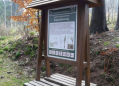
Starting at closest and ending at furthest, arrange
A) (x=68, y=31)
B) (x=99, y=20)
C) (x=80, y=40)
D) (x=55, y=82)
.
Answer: (x=80, y=40) → (x=68, y=31) → (x=55, y=82) → (x=99, y=20)

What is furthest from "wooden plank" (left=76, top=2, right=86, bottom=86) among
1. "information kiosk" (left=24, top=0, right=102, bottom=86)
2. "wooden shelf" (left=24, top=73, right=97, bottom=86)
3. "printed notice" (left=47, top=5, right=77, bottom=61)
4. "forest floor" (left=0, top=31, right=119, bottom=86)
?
"forest floor" (left=0, top=31, right=119, bottom=86)

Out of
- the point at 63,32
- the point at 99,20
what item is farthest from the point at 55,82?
the point at 99,20

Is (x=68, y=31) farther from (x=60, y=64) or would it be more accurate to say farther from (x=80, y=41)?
(x=60, y=64)

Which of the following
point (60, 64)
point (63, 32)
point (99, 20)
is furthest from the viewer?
point (99, 20)

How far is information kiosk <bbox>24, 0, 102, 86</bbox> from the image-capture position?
9.62ft

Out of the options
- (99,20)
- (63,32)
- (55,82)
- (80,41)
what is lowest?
(55,82)

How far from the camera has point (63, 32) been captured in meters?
3.28

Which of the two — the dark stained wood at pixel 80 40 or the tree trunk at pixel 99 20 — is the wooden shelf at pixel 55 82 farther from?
the tree trunk at pixel 99 20

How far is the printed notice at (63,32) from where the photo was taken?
3070 mm

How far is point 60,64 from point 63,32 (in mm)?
2595

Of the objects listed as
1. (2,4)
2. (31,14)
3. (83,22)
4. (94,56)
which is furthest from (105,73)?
(2,4)

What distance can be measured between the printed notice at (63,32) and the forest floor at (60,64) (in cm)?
161

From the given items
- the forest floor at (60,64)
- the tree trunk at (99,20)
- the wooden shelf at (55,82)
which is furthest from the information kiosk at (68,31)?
the tree trunk at (99,20)

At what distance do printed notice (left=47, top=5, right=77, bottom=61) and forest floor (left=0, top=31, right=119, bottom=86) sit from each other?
5.28 feet
